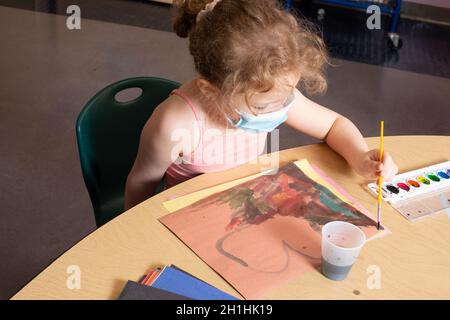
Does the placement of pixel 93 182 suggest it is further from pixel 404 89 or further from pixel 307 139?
pixel 404 89

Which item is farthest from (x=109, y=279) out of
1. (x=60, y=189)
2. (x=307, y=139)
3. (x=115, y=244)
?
(x=307, y=139)

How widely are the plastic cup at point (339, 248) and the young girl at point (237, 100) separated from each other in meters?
0.21

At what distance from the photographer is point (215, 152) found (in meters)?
1.22

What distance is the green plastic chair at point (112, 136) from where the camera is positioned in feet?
4.24

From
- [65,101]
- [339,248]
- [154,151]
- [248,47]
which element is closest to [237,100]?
[248,47]

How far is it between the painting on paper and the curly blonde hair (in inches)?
7.0

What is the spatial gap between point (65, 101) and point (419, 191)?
6.23 ft

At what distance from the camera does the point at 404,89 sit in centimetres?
290

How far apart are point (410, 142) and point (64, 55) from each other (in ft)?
7.18

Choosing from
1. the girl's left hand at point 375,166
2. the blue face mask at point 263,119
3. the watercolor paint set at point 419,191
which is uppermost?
the blue face mask at point 263,119

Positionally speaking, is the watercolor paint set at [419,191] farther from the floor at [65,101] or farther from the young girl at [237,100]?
the floor at [65,101]

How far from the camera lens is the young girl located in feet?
3.25

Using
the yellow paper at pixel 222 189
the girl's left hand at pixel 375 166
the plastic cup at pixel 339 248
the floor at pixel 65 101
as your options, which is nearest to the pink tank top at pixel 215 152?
the yellow paper at pixel 222 189

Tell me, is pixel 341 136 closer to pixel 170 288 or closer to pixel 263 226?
pixel 263 226
